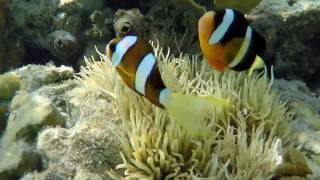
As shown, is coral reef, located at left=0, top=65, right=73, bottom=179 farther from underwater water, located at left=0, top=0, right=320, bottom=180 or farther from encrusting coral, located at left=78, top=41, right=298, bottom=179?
encrusting coral, located at left=78, top=41, right=298, bottom=179

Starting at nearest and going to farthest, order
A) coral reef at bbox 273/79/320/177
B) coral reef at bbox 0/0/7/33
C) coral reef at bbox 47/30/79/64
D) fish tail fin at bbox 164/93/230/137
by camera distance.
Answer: fish tail fin at bbox 164/93/230/137 → coral reef at bbox 273/79/320/177 → coral reef at bbox 47/30/79/64 → coral reef at bbox 0/0/7/33

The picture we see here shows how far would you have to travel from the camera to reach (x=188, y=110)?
2.42 meters

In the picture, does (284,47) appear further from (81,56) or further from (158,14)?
(81,56)

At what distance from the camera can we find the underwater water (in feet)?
7.72

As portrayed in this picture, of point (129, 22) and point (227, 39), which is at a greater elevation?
point (129, 22)

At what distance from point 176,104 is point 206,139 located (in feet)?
2.08

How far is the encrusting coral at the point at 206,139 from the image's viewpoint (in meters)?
2.70

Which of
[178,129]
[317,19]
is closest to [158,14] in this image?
[317,19]

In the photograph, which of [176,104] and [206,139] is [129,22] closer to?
[206,139]

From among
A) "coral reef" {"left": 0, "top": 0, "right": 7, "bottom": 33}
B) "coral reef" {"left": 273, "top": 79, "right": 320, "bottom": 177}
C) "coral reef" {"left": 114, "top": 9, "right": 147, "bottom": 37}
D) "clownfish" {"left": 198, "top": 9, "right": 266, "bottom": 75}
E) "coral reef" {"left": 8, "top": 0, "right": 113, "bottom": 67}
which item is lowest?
"coral reef" {"left": 273, "top": 79, "right": 320, "bottom": 177}

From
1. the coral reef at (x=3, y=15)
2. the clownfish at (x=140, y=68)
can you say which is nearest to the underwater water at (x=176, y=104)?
the clownfish at (x=140, y=68)

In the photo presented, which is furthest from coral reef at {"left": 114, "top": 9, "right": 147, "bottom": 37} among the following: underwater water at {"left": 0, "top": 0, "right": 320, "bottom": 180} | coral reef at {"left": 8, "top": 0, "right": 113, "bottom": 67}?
coral reef at {"left": 8, "top": 0, "right": 113, "bottom": 67}

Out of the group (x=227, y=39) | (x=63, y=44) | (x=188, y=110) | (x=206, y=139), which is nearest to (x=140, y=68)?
(x=188, y=110)

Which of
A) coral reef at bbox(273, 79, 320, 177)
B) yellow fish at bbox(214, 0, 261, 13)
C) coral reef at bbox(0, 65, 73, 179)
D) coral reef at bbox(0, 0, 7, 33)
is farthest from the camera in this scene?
coral reef at bbox(0, 0, 7, 33)
